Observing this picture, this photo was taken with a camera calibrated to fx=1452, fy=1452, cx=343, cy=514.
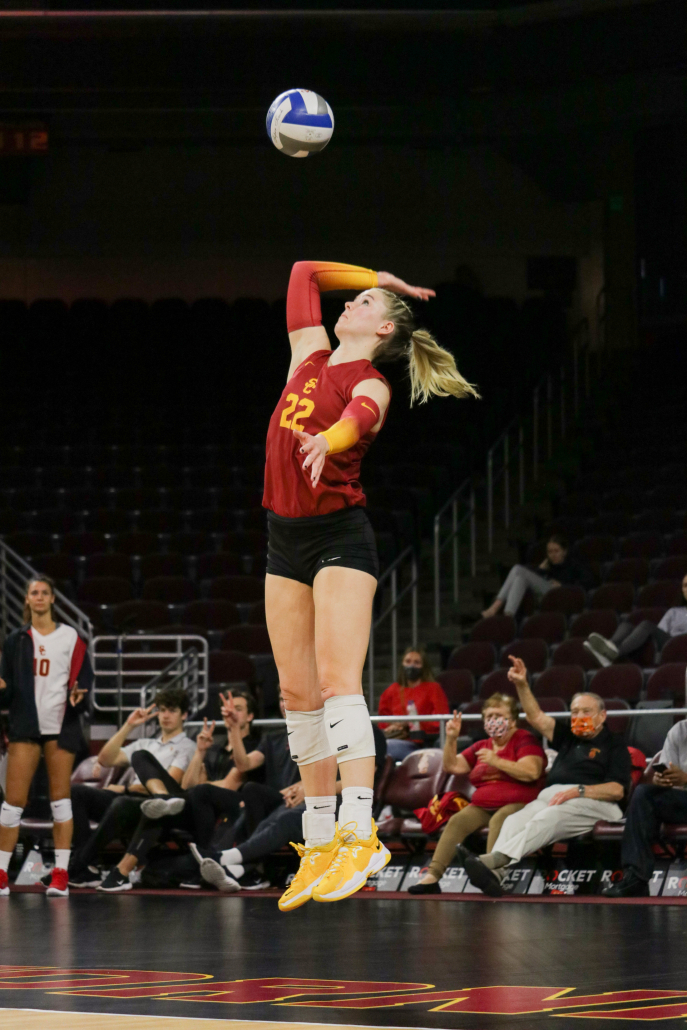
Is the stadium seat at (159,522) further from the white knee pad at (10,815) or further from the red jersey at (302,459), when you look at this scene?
the red jersey at (302,459)

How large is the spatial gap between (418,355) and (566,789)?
4036mm

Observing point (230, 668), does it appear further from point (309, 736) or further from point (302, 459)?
point (302, 459)

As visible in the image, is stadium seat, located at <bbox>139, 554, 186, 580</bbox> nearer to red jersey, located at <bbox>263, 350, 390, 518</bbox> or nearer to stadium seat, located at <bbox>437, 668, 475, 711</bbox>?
stadium seat, located at <bbox>437, 668, 475, 711</bbox>

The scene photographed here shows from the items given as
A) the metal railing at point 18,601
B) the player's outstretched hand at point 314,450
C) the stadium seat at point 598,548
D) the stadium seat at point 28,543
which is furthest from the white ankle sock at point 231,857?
the stadium seat at point 28,543

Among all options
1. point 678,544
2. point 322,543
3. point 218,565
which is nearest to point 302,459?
point 322,543

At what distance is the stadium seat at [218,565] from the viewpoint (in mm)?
13195

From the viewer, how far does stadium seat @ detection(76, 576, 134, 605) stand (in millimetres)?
12695

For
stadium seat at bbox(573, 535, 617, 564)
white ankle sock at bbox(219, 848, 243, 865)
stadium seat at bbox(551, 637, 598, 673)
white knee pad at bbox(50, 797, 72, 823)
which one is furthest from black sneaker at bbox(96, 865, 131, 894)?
stadium seat at bbox(573, 535, 617, 564)

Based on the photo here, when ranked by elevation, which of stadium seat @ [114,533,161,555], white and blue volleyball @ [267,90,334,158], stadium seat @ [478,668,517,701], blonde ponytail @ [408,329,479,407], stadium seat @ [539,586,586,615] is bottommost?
stadium seat @ [478,668,517,701]

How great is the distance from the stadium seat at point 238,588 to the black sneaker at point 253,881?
174 inches

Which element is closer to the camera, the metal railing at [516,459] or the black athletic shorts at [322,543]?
the black athletic shorts at [322,543]

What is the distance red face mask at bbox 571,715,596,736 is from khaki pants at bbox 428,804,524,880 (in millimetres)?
570

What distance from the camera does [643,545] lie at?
40.4 feet

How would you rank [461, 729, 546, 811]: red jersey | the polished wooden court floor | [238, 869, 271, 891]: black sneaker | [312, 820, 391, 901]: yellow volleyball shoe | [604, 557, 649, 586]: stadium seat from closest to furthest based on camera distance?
1. the polished wooden court floor
2. [312, 820, 391, 901]: yellow volleyball shoe
3. [461, 729, 546, 811]: red jersey
4. [238, 869, 271, 891]: black sneaker
5. [604, 557, 649, 586]: stadium seat
